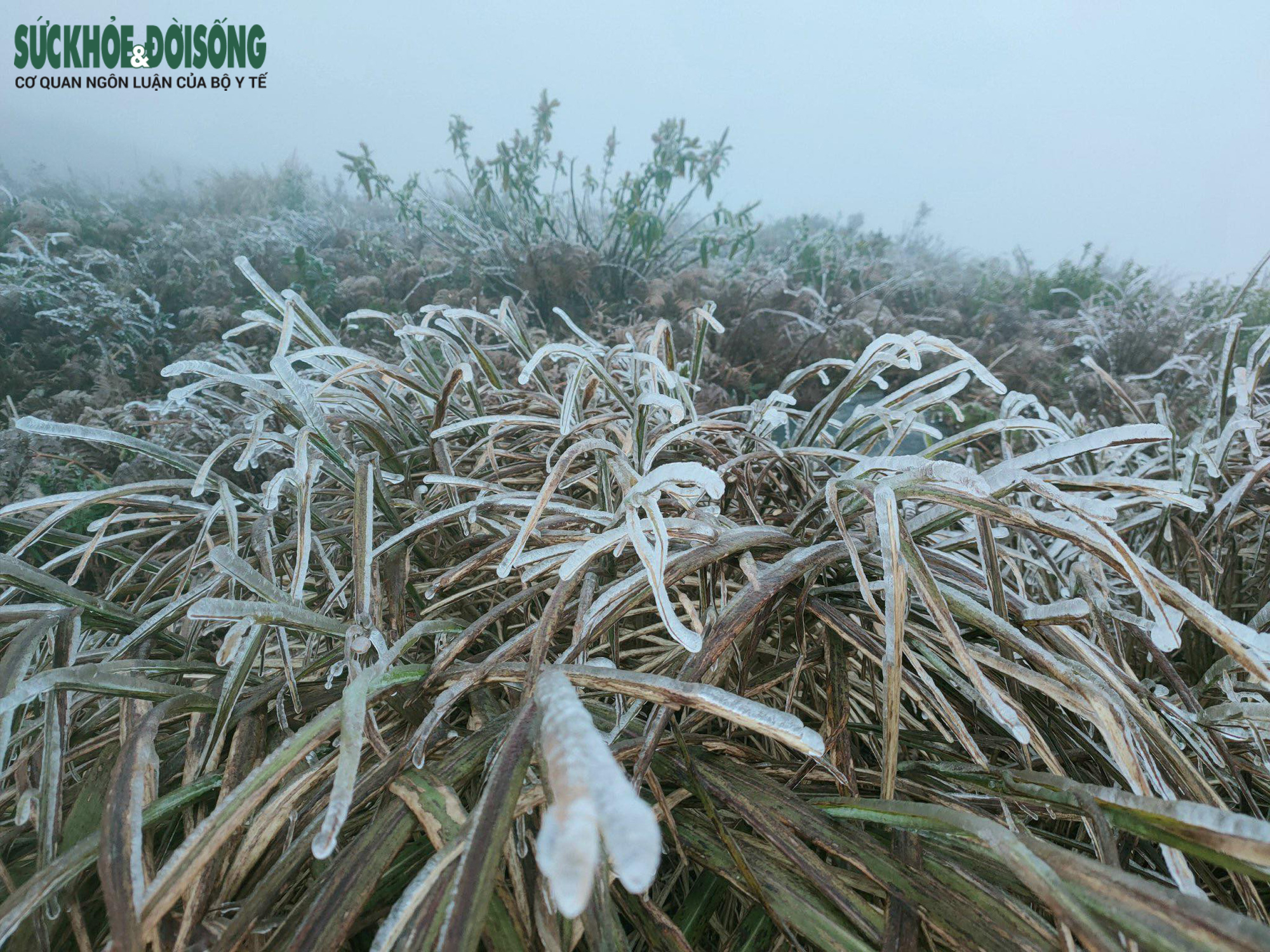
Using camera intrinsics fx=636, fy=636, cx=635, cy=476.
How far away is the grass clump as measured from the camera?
0.85 ft

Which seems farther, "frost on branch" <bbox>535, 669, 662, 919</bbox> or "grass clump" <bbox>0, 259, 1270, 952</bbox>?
"grass clump" <bbox>0, 259, 1270, 952</bbox>

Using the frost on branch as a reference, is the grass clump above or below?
below

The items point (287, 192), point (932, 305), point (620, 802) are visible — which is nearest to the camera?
point (620, 802)

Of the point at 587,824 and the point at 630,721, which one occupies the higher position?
the point at 587,824

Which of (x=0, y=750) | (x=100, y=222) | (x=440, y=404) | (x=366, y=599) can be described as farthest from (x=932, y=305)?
(x=100, y=222)

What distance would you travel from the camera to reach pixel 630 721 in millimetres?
411

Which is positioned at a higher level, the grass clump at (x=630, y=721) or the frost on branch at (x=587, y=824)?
the frost on branch at (x=587, y=824)

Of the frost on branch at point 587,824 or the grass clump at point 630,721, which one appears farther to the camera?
the grass clump at point 630,721

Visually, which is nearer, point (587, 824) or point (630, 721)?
point (587, 824)

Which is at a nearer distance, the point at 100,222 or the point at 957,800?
the point at 957,800

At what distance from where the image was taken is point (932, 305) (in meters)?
2.61

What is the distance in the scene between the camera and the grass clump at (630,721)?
26 cm

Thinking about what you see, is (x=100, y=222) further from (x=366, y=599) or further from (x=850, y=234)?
(x=850, y=234)

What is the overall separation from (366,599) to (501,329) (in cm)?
52
